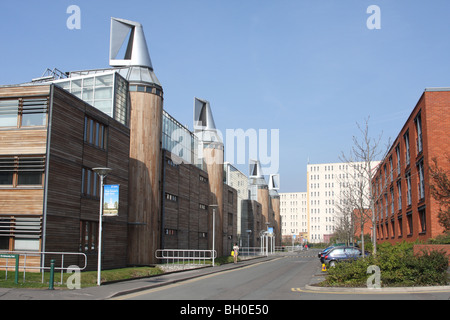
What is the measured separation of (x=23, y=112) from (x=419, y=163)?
29.2 meters

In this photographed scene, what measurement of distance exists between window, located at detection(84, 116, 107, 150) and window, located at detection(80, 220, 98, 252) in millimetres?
4231

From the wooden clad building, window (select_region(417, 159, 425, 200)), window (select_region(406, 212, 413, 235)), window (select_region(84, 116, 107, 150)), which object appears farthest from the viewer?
window (select_region(406, 212, 413, 235))

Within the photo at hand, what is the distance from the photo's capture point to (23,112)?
21750 mm

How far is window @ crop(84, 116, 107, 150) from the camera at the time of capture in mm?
24612

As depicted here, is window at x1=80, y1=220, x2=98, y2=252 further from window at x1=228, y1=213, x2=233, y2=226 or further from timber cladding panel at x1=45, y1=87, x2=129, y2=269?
window at x1=228, y1=213, x2=233, y2=226

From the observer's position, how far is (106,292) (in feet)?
54.0

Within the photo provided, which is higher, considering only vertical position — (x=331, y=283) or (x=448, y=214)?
(x=448, y=214)

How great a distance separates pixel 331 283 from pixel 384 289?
2373 mm

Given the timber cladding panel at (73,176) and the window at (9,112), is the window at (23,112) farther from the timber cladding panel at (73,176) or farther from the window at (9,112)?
the timber cladding panel at (73,176)

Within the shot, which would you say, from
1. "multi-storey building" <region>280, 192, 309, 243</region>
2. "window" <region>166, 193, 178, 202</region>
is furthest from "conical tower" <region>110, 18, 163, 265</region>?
"multi-storey building" <region>280, 192, 309, 243</region>

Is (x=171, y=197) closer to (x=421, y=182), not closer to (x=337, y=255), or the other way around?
(x=337, y=255)

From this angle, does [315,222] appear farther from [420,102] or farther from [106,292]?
[106,292]

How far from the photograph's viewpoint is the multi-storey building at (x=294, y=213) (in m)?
184
